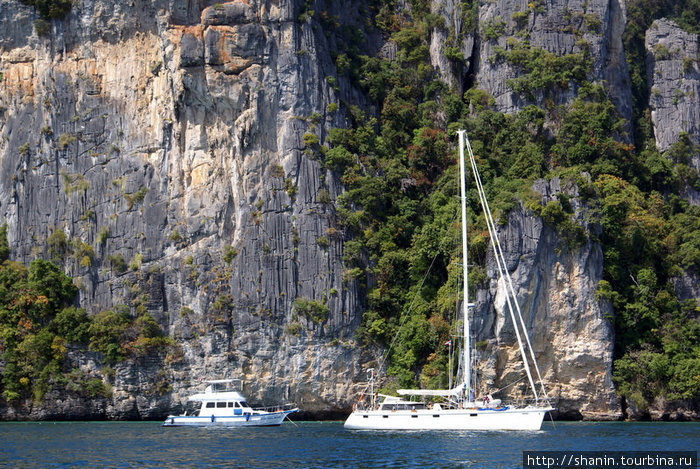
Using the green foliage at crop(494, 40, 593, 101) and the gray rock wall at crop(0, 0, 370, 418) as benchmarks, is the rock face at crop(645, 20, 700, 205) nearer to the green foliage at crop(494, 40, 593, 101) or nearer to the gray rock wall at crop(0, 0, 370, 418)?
the green foliage at crop(494, 40, 593, 101)

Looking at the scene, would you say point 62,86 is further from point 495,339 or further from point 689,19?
point 689,19

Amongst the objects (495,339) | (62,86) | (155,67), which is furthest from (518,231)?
(62,86)

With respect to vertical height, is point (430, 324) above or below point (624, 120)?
below

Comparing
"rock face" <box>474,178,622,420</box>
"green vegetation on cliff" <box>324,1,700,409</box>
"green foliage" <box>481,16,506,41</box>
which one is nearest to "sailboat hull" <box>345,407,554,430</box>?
"green vegetation on cliff" <box>324,1,700,409</box>

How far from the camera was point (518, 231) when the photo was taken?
57.9 metres

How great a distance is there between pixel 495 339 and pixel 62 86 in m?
35.1

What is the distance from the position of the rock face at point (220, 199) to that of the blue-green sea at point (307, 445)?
661 cm

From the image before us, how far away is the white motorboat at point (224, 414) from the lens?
54.2 metres

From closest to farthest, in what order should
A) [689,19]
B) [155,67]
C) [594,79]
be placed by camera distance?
1. [155,67]
2. [594,79]
3. [689,19]

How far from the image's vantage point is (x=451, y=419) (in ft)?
154

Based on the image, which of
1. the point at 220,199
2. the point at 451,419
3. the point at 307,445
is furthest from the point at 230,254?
the point at 307,445

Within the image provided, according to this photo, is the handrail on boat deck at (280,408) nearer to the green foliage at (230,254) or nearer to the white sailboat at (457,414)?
the white sailboat at (457,414)

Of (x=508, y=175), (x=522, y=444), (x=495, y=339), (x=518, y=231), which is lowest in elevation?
(x=522, y=444)

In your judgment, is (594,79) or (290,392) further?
(594,79)
